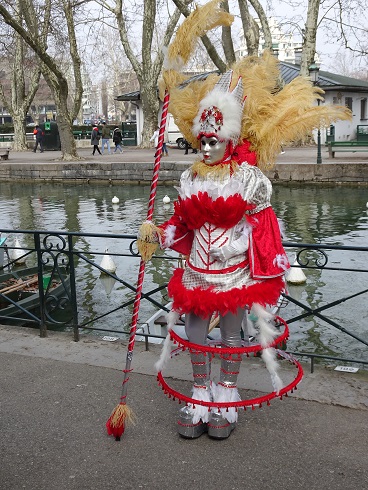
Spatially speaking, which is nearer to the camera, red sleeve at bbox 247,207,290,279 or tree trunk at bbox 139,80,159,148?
red sleeve at bbox 247,207,290,279

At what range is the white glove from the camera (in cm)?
326

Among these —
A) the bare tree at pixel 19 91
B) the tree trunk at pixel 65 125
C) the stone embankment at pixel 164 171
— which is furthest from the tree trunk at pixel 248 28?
the bare tree at pixel 19 91

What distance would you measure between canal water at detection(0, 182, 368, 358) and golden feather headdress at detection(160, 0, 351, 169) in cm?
259

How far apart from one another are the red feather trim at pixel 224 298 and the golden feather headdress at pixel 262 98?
0.76 m

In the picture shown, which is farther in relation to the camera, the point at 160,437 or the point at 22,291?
the point at 22,291

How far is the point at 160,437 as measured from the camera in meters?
3.41

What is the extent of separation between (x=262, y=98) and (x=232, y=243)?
2.87ft

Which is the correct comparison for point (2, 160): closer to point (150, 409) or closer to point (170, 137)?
point (170, 137)

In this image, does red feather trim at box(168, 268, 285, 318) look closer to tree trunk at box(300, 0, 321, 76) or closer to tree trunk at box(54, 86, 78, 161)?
tree trunk at box(54, 86, 78, 161)

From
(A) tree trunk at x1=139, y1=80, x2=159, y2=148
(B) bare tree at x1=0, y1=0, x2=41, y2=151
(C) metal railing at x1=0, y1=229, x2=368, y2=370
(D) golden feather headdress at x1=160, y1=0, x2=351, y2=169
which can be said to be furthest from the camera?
(B) bare tree at x1=0, y1=0, x2=41, y2=151

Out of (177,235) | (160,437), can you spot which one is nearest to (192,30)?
(177,235)

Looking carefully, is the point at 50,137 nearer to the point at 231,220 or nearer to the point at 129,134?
the point at 129,134

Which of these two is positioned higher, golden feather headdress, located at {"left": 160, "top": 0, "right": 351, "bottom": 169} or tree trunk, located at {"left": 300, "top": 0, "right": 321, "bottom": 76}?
tree trunk, located at {"left": 300, "top": 0, "right": 321, "bottom": 76}

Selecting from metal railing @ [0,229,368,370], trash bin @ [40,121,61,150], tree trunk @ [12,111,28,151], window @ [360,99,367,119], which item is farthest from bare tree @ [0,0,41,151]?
metal railing @ [0,229,368,370]
